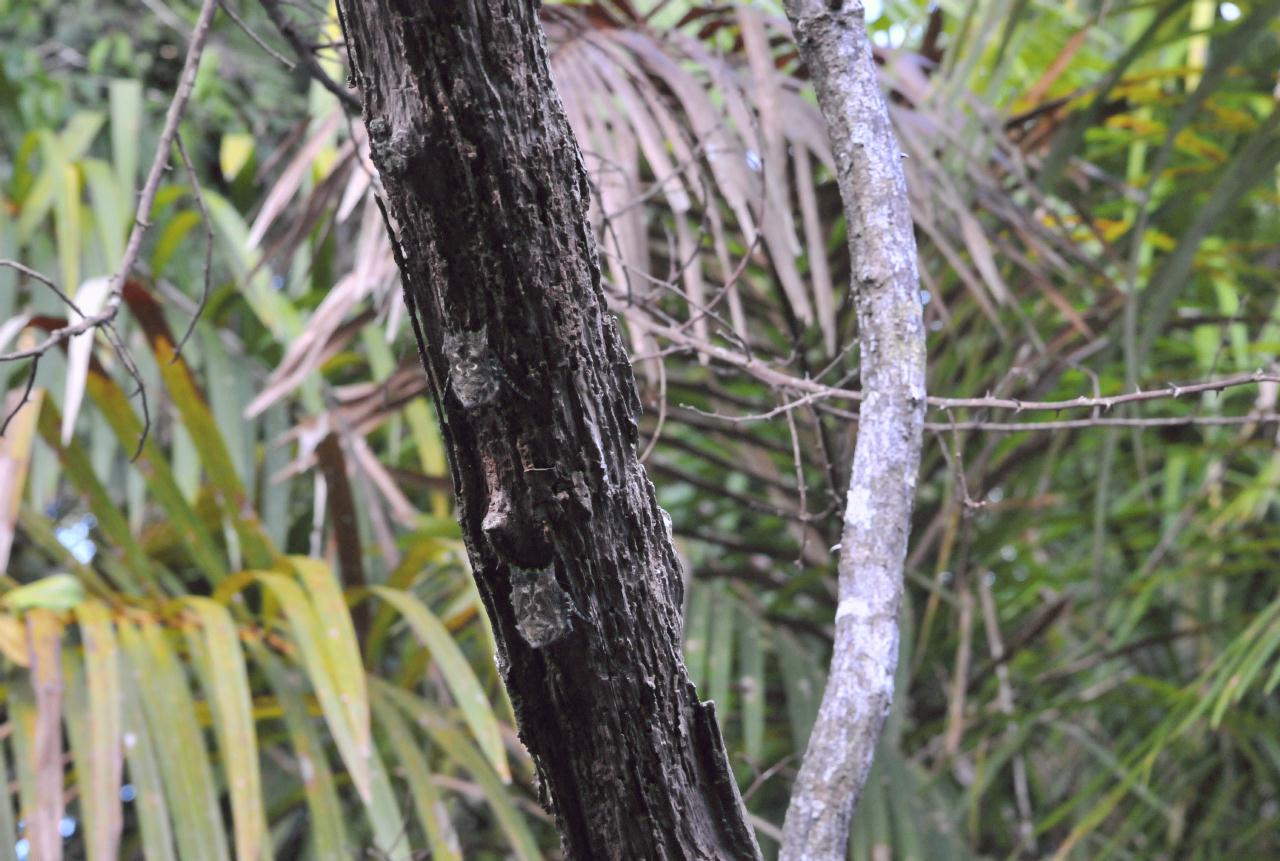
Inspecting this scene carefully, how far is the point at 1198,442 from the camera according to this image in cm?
169

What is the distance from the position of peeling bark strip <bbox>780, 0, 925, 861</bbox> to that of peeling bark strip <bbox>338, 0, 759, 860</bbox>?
6 centimetres

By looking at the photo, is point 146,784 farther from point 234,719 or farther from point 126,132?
point 126,132

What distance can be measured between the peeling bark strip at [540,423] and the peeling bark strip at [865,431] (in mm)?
59

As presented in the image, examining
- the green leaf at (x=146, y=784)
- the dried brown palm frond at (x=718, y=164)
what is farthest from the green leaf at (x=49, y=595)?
the dried brown palm frond at (x=718, y=164)

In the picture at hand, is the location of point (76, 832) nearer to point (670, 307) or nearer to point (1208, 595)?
point (670, 307)

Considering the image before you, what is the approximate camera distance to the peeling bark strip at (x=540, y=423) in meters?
0.38

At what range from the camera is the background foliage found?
972 millimetres

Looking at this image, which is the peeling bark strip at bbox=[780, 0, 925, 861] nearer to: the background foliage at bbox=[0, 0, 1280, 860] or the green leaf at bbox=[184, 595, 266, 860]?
the background foliage at bbox=[0, 0, 1280, 860]

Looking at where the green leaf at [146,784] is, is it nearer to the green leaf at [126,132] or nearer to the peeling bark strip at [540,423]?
the peeling bark strip at [540,423]

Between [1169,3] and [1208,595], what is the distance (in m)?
0.93

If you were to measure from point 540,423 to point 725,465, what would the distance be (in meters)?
0.96

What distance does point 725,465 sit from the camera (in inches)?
53.5

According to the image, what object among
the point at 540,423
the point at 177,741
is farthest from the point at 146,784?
the point at 540,423

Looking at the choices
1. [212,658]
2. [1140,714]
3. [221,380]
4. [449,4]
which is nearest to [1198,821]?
[1140,714]
